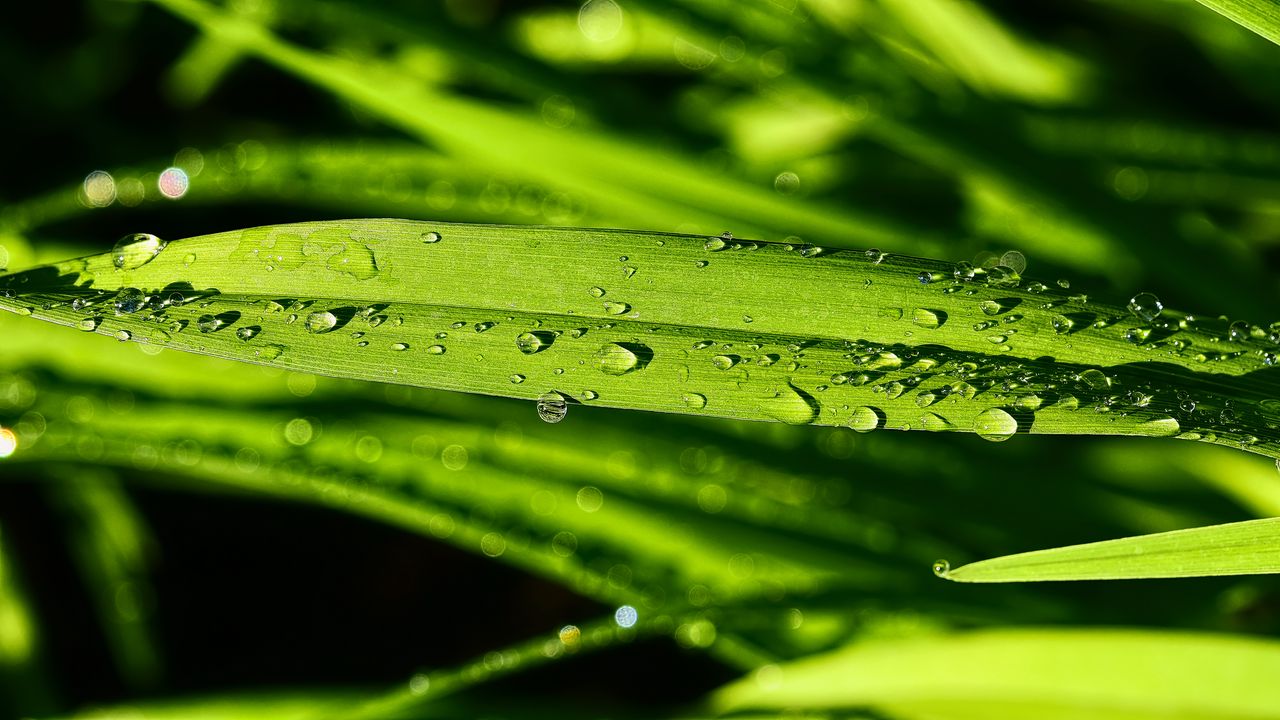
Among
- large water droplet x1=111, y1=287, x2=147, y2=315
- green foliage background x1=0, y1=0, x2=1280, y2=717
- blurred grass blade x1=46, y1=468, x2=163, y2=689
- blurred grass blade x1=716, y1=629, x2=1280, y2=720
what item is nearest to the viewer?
large water droplet x1=111, y1=287, x2=147, y2=315

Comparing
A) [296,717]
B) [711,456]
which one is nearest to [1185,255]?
[711,456]

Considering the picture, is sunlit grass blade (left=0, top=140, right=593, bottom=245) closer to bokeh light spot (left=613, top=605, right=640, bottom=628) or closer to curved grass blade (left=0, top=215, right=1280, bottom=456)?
bokeh light spot (left=613, top=605, right=640, bottom=628)

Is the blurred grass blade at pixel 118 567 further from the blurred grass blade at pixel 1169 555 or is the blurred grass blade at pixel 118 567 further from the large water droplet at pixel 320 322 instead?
the blurred grass blade at pixel 1169 555

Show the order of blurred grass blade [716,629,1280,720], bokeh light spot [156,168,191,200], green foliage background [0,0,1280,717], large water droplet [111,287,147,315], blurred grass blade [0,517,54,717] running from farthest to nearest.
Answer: blurred grass blade [0,517,54,717] → bokeh light spot [156,168,191,200] → green foliage background [0,0,1280,717] → blurred grass blade [716,629,1280,720] → large water droplet [111,287,147,315]

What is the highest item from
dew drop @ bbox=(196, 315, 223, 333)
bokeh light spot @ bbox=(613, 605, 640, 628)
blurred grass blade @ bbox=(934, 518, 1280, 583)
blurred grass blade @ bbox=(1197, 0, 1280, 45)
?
blurred grass blade @ bbox=(1197, 0, 1280, 45)

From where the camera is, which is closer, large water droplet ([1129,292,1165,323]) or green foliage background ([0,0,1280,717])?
large water droplet ([1129,292,1165,323])

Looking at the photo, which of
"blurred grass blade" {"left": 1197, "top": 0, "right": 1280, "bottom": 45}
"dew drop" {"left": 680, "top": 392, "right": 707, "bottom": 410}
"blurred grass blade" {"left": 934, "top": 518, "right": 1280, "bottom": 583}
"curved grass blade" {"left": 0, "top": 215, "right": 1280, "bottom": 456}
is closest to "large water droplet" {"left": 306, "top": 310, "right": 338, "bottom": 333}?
"curved grass blade" {"left": 0, "top": 215, "right": 1280, "bottom": 456}

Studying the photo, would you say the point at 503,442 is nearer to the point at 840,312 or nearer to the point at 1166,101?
the point at 840,312
